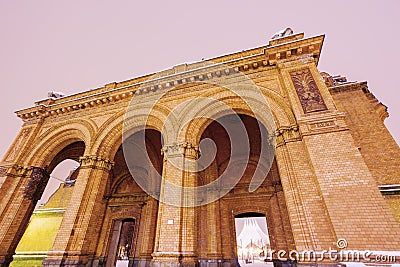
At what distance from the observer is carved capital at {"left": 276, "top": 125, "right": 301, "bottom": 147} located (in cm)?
542

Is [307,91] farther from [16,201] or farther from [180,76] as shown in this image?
[16,201]

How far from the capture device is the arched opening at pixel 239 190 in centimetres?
821

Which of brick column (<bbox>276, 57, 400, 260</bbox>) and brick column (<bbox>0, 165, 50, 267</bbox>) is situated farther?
brick column (<bbox>0, 165, 50, 267</bbox>)

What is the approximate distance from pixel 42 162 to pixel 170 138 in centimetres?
628

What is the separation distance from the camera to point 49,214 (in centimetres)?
1308

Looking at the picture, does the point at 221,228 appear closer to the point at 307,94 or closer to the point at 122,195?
the point at 122,195

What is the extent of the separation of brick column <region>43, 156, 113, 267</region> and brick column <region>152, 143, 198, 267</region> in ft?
8.92

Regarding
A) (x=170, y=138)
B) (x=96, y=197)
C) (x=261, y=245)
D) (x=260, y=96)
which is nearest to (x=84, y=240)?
(x=96, y=197)

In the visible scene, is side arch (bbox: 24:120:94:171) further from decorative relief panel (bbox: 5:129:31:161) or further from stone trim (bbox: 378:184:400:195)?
stone trim (bbox: 378:184:400:195)

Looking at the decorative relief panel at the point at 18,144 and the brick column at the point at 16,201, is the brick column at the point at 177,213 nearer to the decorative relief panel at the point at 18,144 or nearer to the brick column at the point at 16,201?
the brick column at the point at 16,201

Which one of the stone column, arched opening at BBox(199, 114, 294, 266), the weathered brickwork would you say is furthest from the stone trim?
the stone column

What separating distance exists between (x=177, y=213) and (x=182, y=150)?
1891 mm

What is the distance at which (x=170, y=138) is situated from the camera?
6.89m

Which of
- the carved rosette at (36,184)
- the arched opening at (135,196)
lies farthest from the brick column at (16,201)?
the arched opening at (135,196)
